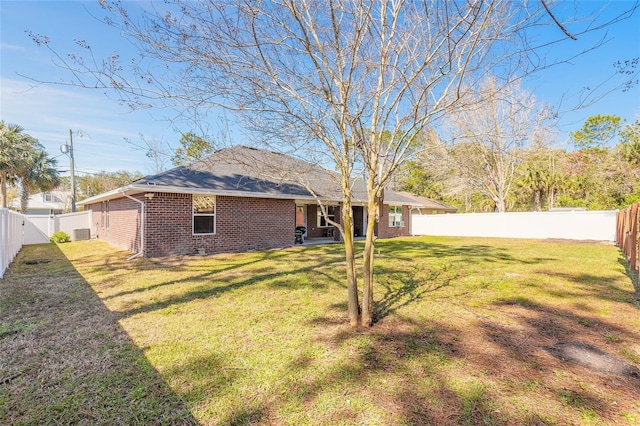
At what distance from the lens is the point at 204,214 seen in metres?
11.8

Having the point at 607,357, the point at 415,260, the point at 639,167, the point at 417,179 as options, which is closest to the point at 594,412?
the point at 607,357

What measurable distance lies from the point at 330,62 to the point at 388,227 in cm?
1677

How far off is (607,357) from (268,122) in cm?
499

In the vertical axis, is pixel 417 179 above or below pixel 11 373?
above

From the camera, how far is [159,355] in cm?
349

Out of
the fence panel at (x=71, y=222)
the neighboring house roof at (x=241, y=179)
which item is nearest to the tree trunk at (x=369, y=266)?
the neighboring house roof at (x=241, y=179)

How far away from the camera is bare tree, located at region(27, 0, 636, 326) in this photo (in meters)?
3.58

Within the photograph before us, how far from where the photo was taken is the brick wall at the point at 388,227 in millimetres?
19731

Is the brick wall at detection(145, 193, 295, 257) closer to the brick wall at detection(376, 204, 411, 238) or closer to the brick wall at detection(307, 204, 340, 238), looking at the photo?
the brick wall at detection(307, 204, 340, 238)

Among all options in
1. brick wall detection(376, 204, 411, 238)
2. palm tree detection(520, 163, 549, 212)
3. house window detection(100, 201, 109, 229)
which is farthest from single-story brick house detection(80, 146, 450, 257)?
palm tree detection(520, 163, 549, 212)

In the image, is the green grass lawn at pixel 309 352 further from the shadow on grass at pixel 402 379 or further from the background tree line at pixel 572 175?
the background tree line at pixel 572 175

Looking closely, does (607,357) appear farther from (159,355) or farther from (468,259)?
(468,259)

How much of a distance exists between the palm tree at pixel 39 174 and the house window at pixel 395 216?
22394mm

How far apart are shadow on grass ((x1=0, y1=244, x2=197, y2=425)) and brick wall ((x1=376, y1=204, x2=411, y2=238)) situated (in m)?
15.7
